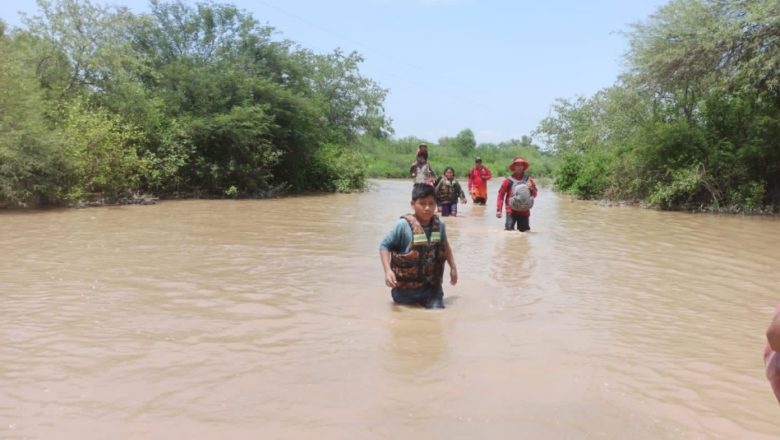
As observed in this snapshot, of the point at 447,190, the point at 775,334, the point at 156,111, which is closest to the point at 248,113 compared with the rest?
the point at 156,111

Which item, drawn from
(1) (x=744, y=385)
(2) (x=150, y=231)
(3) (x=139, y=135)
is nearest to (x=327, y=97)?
(3) (x=139, y=135)

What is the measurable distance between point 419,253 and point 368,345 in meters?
1.25

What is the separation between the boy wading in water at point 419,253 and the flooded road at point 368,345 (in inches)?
10.1

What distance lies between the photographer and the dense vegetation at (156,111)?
51.1 ft

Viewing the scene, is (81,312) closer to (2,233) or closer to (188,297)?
(188,297)

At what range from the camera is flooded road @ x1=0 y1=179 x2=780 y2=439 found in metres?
3.46

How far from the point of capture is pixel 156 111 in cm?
2080

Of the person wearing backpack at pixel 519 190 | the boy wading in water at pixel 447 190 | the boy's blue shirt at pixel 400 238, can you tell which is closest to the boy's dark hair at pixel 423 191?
the boy's blue shirt at pixel 400 238

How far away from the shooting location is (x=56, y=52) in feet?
62.1

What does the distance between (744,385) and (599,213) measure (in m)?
14.4

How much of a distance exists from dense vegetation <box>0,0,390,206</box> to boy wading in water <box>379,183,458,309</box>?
11.9 metres

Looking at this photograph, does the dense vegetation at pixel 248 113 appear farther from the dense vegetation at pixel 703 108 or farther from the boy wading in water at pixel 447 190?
the boy wading in water at pixel 447 190

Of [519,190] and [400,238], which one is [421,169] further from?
[400,238]

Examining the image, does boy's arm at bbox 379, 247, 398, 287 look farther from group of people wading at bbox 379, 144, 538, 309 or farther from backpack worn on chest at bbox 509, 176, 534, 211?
backpack worn on chest at bbox 509, 176, 534, 211
